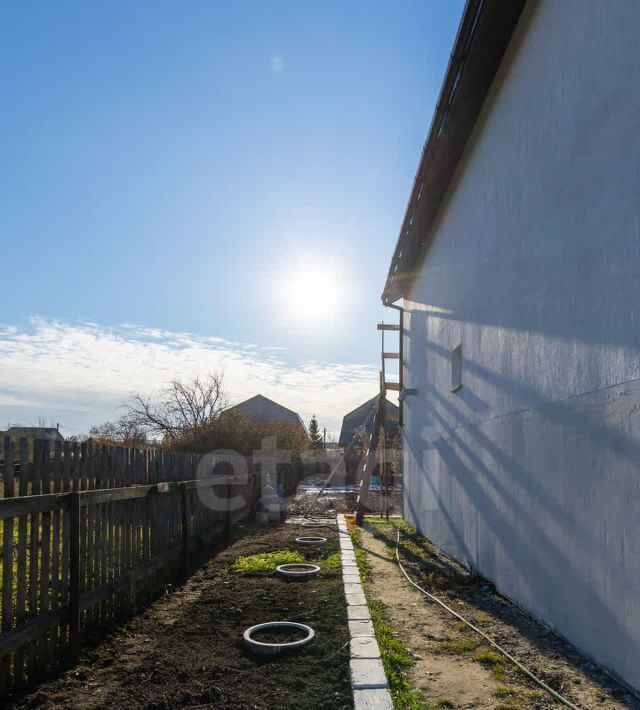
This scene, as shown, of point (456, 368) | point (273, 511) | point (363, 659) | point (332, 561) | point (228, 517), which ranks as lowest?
point (273, 511)

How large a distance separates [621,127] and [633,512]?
7.86 ft

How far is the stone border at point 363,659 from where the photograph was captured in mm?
3371

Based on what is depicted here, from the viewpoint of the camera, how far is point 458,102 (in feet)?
24.6

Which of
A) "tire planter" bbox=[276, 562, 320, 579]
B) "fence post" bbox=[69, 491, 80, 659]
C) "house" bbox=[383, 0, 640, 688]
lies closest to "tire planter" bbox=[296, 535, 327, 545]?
"tire planter" bbox=[276, 562, 320, 579]

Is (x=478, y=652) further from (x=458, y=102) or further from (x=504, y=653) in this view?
(x=458, y=102)

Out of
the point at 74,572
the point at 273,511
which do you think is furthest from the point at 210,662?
the point at 273,511

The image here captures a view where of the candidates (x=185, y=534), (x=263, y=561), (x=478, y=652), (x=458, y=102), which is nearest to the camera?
(x=478, y=652)

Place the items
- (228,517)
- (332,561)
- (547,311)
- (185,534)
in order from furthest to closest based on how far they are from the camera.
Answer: (228,517), (332,561), (185,534), (547,311)

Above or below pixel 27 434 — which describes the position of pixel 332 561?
below

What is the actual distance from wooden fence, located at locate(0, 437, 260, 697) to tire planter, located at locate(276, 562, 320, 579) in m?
1.33

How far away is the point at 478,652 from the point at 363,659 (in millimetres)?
987

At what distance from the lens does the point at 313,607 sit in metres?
5.69

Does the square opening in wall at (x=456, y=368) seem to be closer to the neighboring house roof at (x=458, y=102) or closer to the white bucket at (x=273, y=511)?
the neighboring house roof at (x=458, y=102)

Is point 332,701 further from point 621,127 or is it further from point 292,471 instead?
point 292,471
